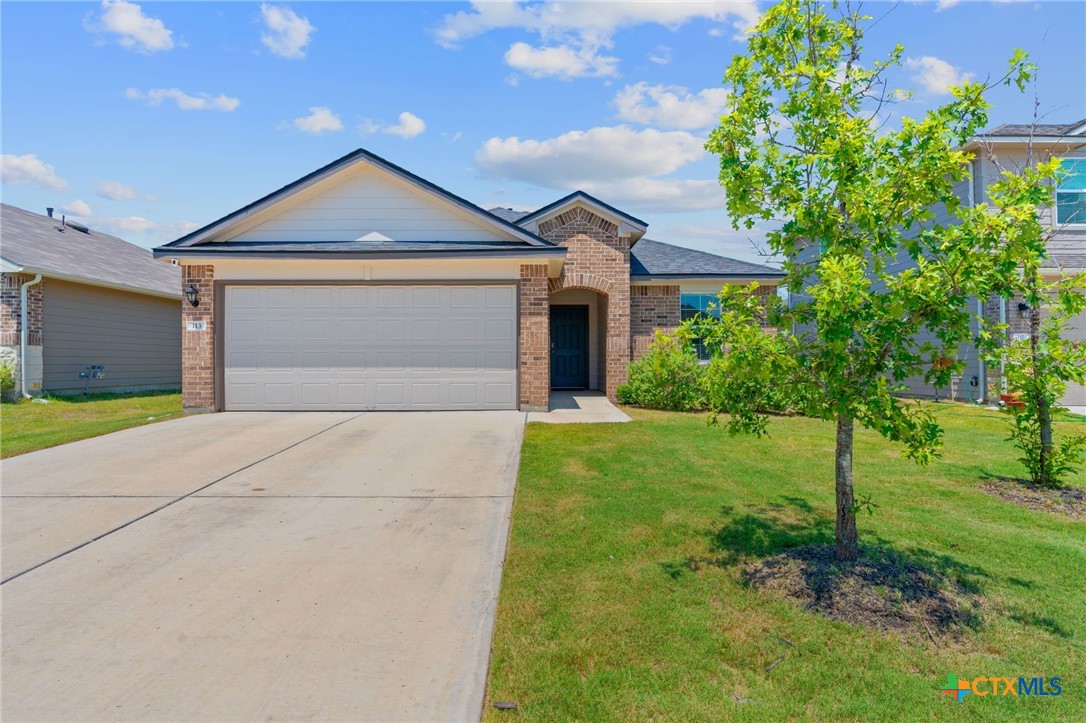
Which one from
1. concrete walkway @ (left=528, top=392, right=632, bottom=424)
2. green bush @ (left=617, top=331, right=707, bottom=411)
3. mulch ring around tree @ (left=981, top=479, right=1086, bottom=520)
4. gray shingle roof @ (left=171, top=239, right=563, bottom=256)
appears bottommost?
mulch ring around tree @ (left=981, top=479, right=1086, bottom=520)

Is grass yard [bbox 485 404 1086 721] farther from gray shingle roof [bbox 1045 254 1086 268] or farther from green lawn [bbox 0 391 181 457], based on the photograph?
gray shingle roof [bbox 1045 254 1086 268]

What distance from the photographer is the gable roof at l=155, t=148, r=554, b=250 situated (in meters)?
12.5

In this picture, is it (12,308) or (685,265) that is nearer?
(12,308)

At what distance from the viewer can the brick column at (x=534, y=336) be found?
40.8 ft

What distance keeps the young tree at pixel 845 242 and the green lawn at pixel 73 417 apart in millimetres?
9972

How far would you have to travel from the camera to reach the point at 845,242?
13.2 feet

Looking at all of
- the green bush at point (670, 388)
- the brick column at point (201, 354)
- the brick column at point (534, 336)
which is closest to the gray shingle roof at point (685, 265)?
the green bush at point (670, 388)

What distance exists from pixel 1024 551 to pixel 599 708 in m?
4.03

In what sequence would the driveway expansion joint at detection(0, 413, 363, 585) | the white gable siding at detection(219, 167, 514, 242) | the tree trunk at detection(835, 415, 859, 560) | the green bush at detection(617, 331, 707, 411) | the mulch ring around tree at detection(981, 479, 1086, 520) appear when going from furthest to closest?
1. the green bush at detection(617, 331, 707, 411)
2. the white gable siding at detection(219, 167, 514, 242)
3. the mulch ring around tree at detection(981, 479, 1086, 520)
4. the driveway expansion joint at detection(0, 413, 363, 585)
5. the tree trunk at detection(835, 415, 859, 560)

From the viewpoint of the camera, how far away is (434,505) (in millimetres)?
6145

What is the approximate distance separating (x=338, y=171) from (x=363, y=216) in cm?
101

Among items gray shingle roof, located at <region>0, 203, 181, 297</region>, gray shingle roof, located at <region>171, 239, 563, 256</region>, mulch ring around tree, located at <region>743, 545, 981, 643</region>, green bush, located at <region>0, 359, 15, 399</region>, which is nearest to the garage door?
gray shingle roof, located at <region>171, 239, 563, 256</region>

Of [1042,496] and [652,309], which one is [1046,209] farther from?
[1042,496]

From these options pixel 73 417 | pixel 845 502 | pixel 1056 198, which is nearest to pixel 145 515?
pixel 845 502
